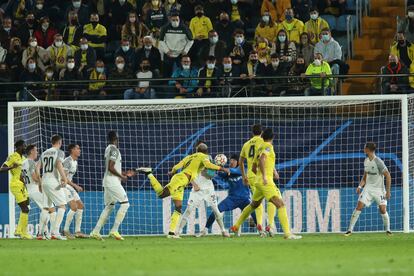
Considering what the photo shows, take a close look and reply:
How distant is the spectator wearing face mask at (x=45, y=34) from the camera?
3098 centimetres

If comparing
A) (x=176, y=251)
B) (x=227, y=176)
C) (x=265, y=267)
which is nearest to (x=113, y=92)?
(x=227, y=176)

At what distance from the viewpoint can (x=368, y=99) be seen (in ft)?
83.6

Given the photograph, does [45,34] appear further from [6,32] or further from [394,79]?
[394,79]

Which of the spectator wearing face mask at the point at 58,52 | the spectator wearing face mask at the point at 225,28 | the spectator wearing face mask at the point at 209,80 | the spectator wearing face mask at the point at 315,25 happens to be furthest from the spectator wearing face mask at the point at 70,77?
the spectator wearing face mask at the point at 315,25

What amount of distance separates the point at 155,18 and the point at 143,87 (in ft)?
11.8

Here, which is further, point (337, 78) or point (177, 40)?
point (177, 40)

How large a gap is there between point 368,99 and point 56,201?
278 inches

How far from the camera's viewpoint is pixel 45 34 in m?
31.1

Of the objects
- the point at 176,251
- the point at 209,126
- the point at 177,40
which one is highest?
the point at 177,40

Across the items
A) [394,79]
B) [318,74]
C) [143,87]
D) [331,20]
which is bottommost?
[143,87]

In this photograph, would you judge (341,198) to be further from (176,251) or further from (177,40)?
(176,251)

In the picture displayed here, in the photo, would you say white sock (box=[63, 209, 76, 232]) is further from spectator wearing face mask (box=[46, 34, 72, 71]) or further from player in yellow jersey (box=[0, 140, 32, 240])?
spectator wearing face mask (box=[46, 34, 72, 71])

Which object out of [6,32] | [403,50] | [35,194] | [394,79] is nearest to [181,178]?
[35,194]

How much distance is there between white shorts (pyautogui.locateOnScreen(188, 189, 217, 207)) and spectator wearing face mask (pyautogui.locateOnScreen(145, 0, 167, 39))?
7.01 meters
